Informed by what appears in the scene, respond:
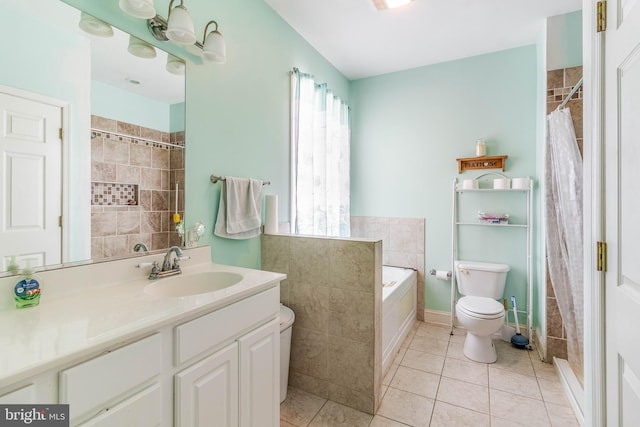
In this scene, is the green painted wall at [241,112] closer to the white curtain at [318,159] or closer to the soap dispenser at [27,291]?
the white curtain at [318,159]

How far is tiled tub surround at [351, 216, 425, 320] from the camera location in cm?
311

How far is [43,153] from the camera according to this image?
105cm

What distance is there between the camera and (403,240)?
3.20 meters

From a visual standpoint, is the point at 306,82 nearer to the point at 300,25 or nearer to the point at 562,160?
the point at 300,25

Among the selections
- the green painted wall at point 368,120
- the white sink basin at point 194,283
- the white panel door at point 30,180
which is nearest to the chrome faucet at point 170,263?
the white sink basin at point 194,283

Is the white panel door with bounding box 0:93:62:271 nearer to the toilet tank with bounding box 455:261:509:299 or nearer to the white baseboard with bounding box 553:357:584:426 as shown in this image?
the white baseboard with bounding box 553:357:584:426

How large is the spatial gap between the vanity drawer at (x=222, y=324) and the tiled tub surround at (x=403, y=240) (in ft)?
6.48

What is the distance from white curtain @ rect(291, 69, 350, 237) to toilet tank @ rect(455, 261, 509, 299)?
48.3 inches

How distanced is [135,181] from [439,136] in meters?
2.78

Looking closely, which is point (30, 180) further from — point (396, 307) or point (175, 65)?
point (396, 307)

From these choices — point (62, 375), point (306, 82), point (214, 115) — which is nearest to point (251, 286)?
point (62, 375)

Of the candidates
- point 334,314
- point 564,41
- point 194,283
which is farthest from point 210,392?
point 564,41

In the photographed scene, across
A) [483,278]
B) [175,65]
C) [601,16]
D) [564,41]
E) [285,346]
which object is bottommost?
[285,346]

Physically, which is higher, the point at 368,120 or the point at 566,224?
the point at 368,120
